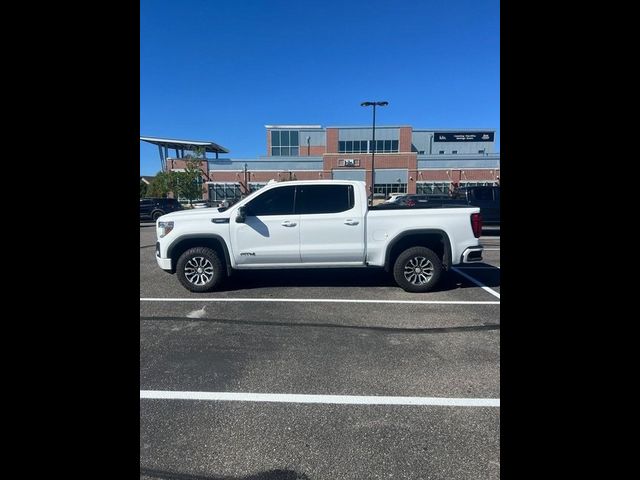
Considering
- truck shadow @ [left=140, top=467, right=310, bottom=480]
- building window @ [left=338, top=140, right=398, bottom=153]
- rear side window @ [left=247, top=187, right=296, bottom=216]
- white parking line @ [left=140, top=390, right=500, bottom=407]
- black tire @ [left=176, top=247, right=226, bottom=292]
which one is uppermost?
building window @ [left=338, top=140, right=398, bottom=153]

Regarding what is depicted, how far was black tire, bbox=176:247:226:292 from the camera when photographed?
6242 mm

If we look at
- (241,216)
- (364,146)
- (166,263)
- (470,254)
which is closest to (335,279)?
(241,216)

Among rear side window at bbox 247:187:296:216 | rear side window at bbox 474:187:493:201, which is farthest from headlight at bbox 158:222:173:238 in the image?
rear side window at bbox 474:187:493:201

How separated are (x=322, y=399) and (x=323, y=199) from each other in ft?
13.0

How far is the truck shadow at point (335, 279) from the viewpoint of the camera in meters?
6.70

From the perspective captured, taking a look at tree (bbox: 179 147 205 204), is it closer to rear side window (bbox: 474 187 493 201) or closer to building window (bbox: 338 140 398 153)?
building window (bbox: 338 140 398 153)

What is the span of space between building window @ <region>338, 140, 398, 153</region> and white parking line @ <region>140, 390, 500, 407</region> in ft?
191

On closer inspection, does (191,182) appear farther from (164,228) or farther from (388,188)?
(164,228)

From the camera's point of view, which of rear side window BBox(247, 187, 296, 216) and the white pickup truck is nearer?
the white pickup truck

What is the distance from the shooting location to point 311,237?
617cm

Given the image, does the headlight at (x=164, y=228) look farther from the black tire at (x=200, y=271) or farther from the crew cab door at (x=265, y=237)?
the crew cab door at (x=265, y=237)

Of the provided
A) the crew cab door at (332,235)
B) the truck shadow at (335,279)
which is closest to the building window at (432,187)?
the truck shadow at (335,279)
